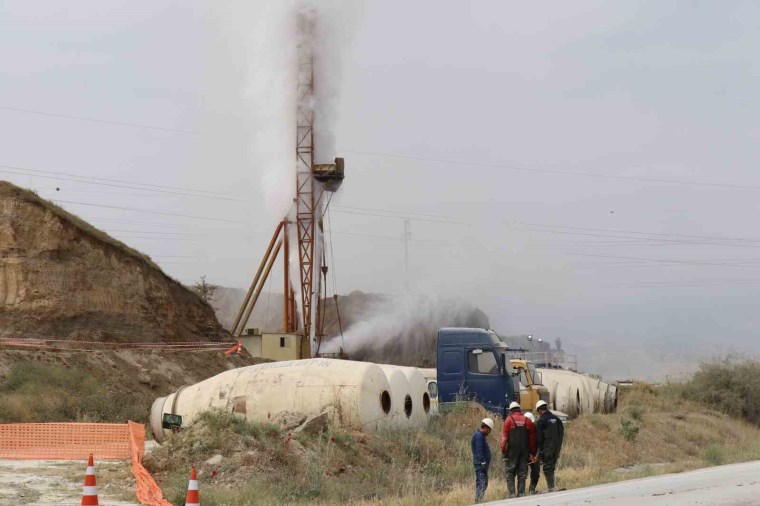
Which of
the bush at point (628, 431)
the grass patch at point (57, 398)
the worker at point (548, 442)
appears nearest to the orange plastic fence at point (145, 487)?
the worker at point (548, 442)

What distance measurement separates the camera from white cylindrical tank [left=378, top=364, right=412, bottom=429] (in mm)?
20438

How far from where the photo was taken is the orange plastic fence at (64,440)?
2092 cm

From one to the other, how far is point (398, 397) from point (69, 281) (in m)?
24.0

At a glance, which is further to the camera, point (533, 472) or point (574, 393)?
point (574, 393)

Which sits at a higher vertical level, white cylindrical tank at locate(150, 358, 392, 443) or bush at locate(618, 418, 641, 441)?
white cylindrical tank at locate(150, 358, 392, 443)

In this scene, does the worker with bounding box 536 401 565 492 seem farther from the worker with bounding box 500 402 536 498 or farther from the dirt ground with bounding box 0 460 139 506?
the dirt ground with bounding box 0 460 139 506

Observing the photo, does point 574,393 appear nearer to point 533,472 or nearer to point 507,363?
point 507,363

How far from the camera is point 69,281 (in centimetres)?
3928

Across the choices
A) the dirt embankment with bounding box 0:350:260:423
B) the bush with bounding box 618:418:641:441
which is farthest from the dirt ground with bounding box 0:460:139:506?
the bush with bounding box 618:418:641:441

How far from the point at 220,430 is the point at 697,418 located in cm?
2790

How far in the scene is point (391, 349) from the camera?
272 ft

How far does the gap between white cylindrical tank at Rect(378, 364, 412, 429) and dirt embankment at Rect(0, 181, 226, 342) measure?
21.0m

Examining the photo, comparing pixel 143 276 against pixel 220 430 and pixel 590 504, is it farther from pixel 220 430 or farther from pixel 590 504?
pixel 590 504

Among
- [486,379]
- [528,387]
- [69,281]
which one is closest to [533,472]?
[486,379]
